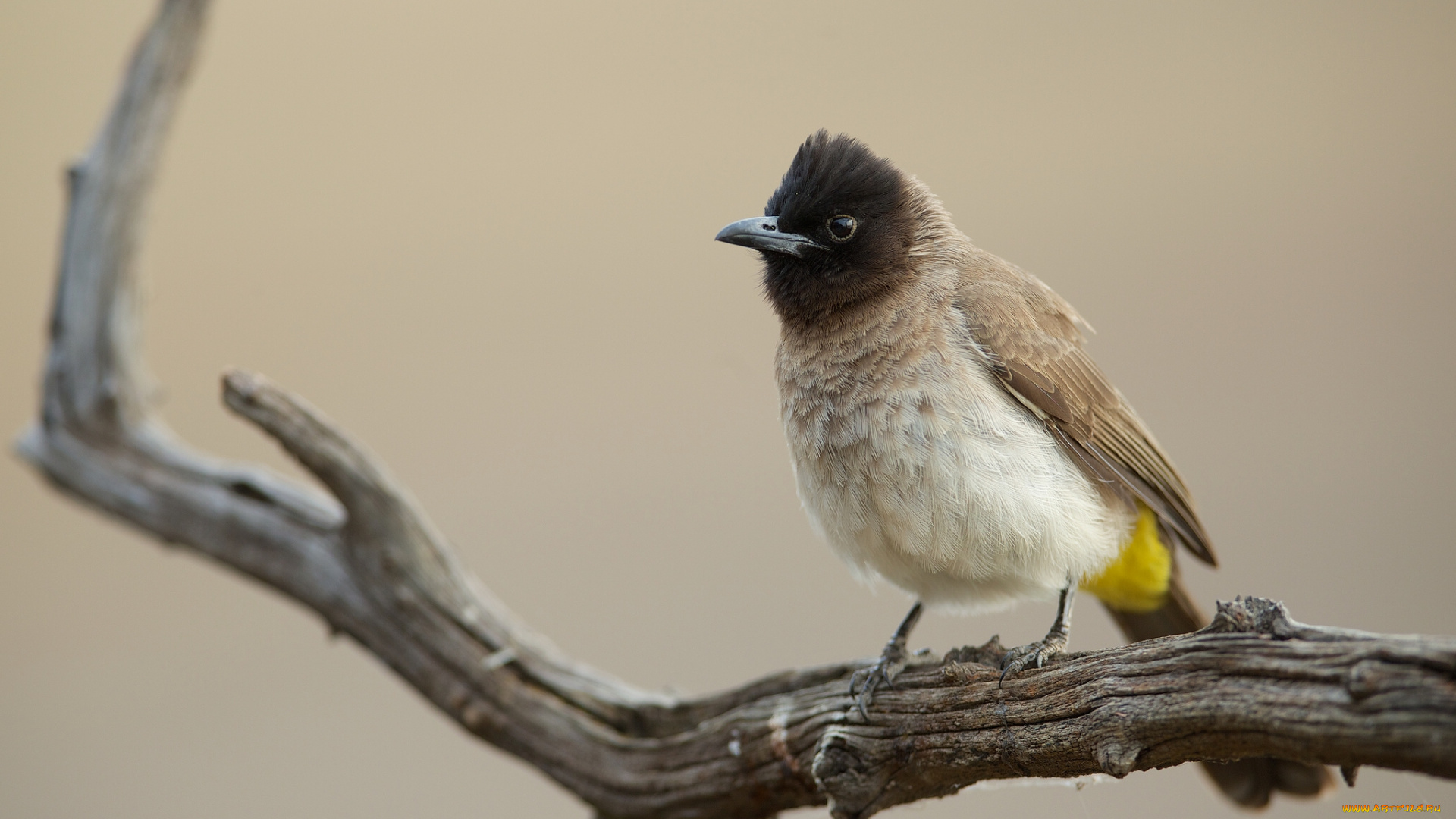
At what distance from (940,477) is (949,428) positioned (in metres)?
0.11

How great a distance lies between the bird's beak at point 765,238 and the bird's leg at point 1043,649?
108 centimetres

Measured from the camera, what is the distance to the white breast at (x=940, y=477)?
7.70 ft

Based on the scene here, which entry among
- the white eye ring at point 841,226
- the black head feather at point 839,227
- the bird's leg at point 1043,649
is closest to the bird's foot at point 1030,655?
the bird's leg at point 1043,649

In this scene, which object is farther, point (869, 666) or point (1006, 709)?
point (869, 666)

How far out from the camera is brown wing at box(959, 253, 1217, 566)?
253cm

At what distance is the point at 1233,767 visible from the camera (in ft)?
8.87

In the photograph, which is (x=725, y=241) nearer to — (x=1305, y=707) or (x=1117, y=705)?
(x=1117, y=705)

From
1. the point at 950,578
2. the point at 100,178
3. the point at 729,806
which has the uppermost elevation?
the point at 100,178

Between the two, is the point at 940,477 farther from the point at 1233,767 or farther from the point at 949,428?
the point at 1233,767

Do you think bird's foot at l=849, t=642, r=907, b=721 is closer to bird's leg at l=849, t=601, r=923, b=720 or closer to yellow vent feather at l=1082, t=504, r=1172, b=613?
bird's leg at l=849, t=601, r=923, b=720

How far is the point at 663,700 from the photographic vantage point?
8.99 feet

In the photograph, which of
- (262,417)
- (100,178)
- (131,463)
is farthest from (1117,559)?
(100,178)

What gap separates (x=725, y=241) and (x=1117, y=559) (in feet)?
4.19

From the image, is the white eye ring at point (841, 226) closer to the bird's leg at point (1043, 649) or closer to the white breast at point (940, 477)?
the white breast at point (940, 477)
